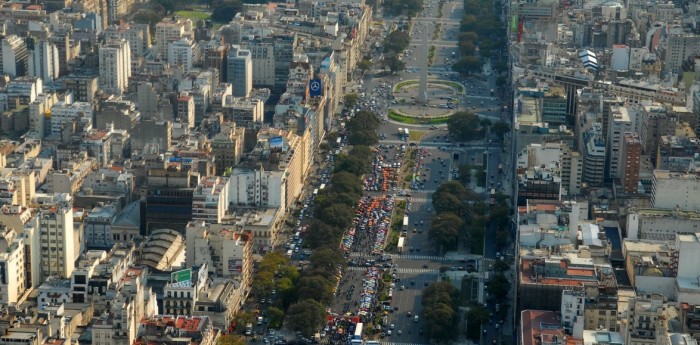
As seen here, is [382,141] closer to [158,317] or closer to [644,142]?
[644,142]

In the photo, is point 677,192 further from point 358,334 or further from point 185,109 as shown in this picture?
point 185,109

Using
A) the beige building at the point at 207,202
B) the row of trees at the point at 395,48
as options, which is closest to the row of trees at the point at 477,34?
the row of trees at the point at 395,48

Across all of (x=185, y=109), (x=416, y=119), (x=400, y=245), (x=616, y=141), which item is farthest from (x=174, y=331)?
(x=416, y=119)

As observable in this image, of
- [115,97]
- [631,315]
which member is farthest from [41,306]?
[115,97]

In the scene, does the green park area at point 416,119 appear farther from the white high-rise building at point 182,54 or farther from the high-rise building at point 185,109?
the white high-rise building at point 182,54

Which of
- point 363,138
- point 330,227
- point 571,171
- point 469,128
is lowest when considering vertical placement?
point 330,227

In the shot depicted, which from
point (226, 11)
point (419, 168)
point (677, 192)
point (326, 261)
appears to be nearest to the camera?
point (326, 261)
